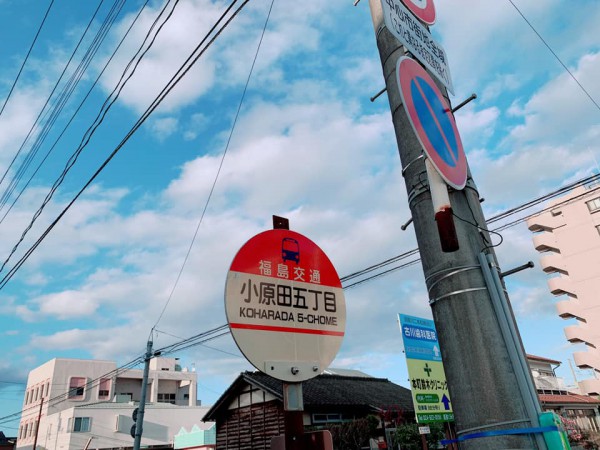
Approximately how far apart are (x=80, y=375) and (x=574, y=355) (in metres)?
48.9

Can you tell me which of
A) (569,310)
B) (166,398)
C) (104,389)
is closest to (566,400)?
(569,310)

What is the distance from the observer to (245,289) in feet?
8.21

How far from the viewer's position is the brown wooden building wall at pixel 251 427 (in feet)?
60.2

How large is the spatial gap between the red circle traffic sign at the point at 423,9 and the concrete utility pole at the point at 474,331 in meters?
1.21

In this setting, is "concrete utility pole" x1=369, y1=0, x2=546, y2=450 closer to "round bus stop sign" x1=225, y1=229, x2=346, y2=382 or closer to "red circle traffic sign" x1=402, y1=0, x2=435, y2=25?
"round bus stop sign" x1=225, y1=229, x2=346, y2=382

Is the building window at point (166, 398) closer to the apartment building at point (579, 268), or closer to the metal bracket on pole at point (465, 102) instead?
the apartment building at point (579, 268)

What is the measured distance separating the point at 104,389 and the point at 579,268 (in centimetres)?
4937

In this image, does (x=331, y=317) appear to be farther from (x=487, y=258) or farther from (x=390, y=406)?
(x=390, y=406)

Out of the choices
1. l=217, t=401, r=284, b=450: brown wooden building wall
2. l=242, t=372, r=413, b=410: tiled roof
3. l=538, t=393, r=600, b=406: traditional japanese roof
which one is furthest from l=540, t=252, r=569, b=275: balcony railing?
l=217, t=401, r=284, b=450: brown wooden building wall

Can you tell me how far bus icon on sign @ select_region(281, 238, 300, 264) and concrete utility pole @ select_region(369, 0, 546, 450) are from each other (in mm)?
818

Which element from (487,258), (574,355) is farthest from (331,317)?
(574,355)

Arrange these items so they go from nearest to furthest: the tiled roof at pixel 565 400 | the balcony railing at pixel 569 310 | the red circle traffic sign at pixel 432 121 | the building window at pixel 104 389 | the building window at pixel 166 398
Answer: the red circle traffic sign at pixel 432 121 → the tiled roof at pixel 565 400 → the balcony railing at pixel 569 310 → the building window at pixel 104 389 → the building window at pixel 166 398

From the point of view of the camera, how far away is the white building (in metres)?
37.0

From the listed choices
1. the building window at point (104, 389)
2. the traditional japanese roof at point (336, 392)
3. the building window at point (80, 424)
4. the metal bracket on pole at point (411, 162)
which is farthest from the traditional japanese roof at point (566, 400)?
the building window at point (104, 389)
